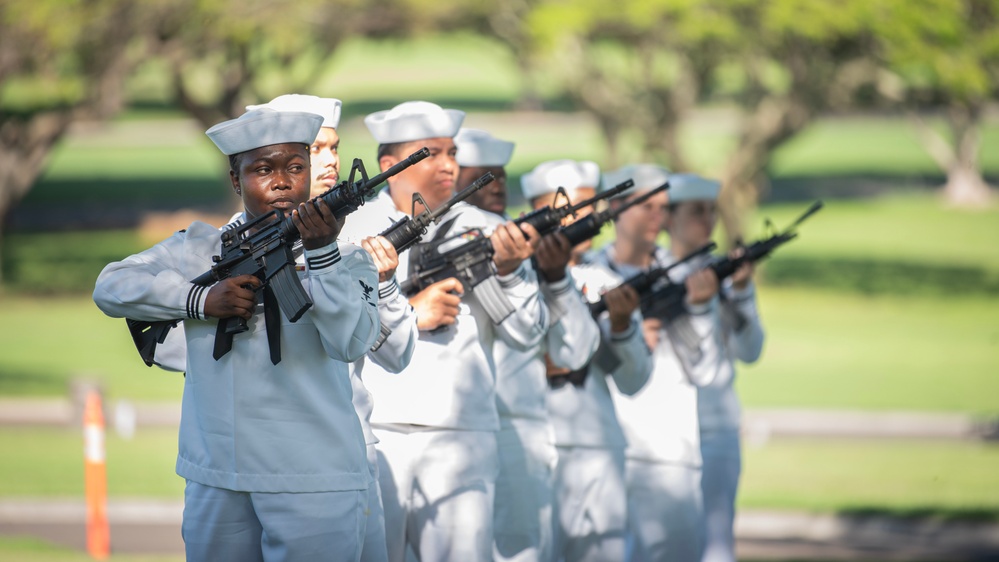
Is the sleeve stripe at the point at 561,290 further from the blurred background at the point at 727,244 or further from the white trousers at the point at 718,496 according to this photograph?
the blurred background at the point at 727,244

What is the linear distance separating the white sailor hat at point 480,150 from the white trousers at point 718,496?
2096mm

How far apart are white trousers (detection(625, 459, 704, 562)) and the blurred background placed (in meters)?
2.85

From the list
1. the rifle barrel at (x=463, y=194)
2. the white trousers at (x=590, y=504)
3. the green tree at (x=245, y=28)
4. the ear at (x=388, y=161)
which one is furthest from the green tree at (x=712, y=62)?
the rifle barrel at (x=463, y=194)

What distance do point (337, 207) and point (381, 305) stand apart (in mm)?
1151

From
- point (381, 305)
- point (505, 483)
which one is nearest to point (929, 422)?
point (505, 483)

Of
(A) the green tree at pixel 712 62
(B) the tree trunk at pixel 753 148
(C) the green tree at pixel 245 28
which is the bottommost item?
(B) the tree trunk at pixel 753 148

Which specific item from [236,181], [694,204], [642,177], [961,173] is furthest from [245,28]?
[961,173]

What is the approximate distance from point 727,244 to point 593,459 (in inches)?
708

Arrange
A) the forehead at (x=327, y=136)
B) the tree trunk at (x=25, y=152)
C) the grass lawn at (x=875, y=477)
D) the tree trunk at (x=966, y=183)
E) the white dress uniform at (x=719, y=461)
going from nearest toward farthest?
the forehead at (x=327, y=136) → the white dress uniform at (x=719, y=461) → the grass lawn at (x=875, y=477) → the tree trunk at (x=25, y=152) → the tree trunk at (x=966, y=183)

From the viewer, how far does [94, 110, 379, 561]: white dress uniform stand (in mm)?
4707

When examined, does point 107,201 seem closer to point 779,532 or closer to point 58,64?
point 58,64

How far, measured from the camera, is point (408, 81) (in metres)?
86.0

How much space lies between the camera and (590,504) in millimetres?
7539

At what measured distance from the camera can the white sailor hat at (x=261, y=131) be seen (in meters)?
4.86
